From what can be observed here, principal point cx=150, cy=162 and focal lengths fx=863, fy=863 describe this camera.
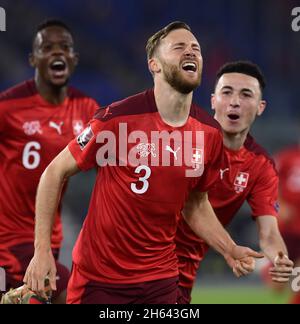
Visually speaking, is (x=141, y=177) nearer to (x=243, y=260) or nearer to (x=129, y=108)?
(x=129, y=108)

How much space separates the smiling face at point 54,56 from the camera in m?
6.35

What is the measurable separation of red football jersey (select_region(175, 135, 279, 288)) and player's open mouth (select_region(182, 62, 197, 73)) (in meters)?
1.08

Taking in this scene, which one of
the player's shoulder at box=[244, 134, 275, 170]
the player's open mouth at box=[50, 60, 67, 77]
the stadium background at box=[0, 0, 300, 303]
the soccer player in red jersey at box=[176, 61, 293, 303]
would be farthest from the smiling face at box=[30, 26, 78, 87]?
the stadium background at box=[0, 0, 300, 303]

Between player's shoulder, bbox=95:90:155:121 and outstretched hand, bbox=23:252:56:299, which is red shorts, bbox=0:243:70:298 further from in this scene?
player's shoulder, bbox=95:90:155:121

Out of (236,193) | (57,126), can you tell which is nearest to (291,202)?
(236,193)

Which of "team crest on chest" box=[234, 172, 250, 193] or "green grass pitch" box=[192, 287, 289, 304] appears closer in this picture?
"team crest on chest" box=[234, 172, 250, 193]

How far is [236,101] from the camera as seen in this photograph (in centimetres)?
569

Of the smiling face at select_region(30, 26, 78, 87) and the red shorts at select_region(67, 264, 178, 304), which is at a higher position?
the smiling face at select_region(30, 26, 78, 87)

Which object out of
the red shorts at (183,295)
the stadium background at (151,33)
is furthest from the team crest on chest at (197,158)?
the stadium background at (151,33)

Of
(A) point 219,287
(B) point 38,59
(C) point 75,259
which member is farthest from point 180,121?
(A) point 219,287

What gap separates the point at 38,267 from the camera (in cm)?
447

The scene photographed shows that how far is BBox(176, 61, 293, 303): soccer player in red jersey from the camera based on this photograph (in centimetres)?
569

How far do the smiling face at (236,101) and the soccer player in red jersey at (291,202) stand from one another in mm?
4124

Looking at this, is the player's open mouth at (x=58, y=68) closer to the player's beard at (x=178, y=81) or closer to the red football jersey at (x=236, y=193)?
the red football jersey at (x=236, y=193)
